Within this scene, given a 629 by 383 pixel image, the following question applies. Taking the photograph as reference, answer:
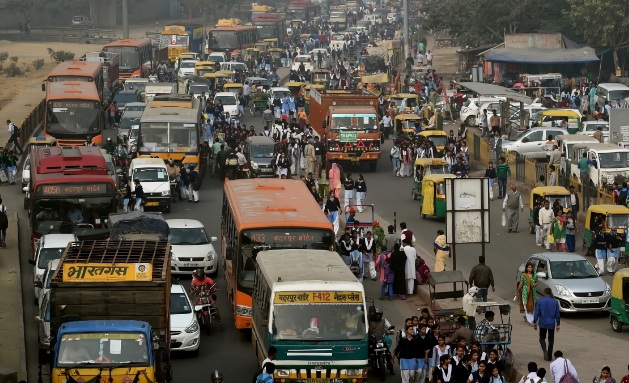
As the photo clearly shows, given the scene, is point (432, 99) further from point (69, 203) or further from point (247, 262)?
point (247, 262)

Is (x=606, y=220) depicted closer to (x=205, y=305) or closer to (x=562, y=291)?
(x=562, y=291)

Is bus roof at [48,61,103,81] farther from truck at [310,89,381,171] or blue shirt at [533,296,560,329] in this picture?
blue shirt at [533,296,560,329]

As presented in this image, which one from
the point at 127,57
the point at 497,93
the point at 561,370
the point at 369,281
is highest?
the point at 127,57

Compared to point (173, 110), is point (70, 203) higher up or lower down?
lower down

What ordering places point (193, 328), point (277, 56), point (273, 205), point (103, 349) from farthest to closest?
point (277, 56) → point (273, 205) → point (193, 328) → point (103, 349)

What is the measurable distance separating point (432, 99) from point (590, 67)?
12.9 m

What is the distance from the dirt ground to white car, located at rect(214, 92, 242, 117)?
9.30 meters

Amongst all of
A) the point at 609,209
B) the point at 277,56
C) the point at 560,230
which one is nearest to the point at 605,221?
the point at 609,209

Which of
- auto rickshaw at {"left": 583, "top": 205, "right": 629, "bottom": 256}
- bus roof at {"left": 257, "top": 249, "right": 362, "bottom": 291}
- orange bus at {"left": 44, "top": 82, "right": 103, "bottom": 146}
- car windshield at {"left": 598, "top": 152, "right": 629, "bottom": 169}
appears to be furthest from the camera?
orange bus at {"left": 44, "top": 82, "right": 103, "bottom": 146}

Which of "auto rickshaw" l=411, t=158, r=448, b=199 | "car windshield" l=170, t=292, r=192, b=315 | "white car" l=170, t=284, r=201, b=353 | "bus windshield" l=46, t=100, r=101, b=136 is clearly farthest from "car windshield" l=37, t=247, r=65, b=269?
"bus windshield" l=46, t=100, r=101, b=136

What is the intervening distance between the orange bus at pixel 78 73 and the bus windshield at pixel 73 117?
6.60 meters

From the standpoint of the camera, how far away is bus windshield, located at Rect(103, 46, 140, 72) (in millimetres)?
68562

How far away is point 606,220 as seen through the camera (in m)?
27.3

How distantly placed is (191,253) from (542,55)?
41613mm
